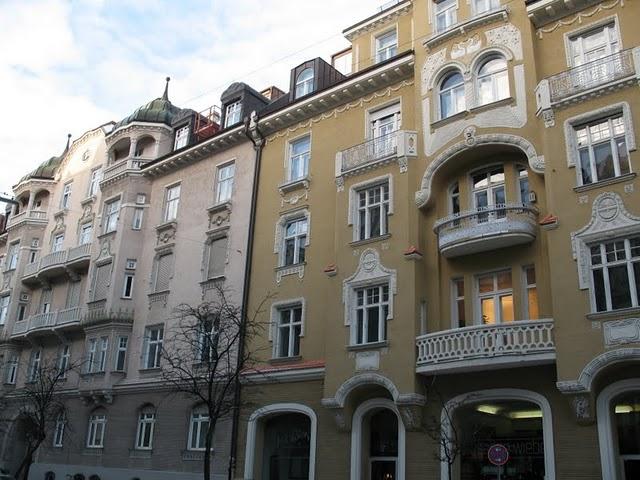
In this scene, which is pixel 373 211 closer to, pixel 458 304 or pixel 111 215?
pixel 458 304

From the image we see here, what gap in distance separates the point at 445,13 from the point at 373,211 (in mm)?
7288

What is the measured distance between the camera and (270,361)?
22.8 meters

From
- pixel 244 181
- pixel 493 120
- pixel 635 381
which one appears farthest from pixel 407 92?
pixel 635 381

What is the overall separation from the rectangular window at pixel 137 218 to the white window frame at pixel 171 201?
4.94 feet

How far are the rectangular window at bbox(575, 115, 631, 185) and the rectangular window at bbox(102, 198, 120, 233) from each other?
21827mm

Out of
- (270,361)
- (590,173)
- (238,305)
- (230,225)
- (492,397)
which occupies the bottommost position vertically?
(492,397)

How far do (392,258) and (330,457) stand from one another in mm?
6381

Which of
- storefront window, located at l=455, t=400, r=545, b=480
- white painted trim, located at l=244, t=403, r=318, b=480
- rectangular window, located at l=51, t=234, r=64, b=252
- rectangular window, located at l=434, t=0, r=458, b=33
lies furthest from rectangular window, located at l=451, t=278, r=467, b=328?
rectangular window, located at l=51, t=234, r=64, b=252

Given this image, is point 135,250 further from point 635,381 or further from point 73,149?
point 635,381

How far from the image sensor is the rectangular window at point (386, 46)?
83.0 ft

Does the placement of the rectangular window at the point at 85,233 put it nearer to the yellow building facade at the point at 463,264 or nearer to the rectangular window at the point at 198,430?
the yellow building facade at the point at 463,264

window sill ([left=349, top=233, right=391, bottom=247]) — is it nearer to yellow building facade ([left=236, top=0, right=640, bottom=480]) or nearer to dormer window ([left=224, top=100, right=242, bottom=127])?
yellow building facade ([left=236, top=0, right=640, bottom=480])

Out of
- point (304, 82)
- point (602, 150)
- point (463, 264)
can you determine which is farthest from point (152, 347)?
point (602, 150)

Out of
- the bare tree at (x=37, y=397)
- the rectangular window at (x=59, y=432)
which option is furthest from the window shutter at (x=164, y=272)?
the rectangular window at (x=59, y=432)
